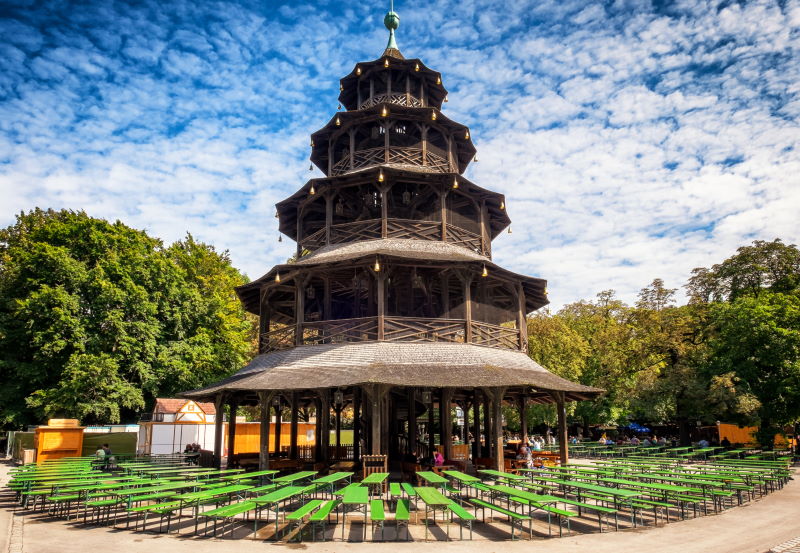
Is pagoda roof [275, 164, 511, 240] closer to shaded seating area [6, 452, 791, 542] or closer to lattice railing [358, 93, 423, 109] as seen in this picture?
lattice railing [358, 93, 423, 109]

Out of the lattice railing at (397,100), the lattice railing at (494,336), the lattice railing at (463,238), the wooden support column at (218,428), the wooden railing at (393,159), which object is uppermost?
the lattice railing at (397,100)

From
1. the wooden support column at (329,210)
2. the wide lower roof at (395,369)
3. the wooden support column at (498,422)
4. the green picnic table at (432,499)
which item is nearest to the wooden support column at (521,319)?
the wide lower roof at (395,369)

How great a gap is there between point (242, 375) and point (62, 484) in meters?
8.60

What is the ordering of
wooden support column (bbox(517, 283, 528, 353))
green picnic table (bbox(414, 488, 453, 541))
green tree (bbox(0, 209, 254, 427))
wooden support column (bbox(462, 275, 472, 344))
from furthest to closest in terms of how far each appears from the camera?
green tree (bbox(0, 209, 254, 427)), wooden support column (bbox(517, 283, 528, 353)), wooden support column (bbox(462, 275, 472, 344)), green picnic table (bbox(414, 488, 453, 541))

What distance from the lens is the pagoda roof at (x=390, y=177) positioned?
2406 centimetres

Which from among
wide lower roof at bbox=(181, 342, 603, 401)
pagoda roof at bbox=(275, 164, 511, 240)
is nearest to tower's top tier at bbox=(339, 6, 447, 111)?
pagoda roof at bbox=(275, 164, 511, 240)

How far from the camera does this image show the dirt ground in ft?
36.9

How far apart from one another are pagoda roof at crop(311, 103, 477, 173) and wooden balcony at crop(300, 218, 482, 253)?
219 inches

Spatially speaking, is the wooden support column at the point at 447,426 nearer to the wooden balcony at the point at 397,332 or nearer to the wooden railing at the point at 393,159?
the wooden balcony at the point at 397,332

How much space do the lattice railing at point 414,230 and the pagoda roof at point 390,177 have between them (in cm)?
186

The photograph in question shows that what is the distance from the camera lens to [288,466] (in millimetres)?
21516

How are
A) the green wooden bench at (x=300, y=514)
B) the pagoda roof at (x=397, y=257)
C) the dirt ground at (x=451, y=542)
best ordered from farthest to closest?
the pagoda roof at (x=397, y=257), the green wooden bench at (x=300, y=514), the dirt ground at (x=451, y=542)

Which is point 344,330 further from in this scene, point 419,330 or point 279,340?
point 279,340

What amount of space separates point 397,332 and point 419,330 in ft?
2.79
